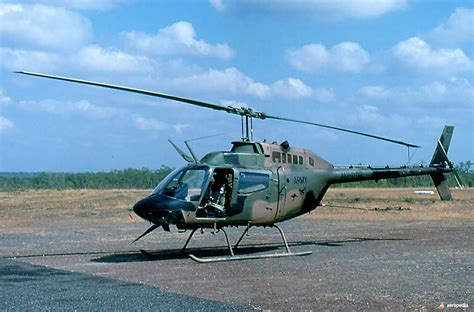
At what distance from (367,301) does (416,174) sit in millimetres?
11869

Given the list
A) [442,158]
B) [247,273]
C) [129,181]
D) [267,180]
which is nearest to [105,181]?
[129,181]

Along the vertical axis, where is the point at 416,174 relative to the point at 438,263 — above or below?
above

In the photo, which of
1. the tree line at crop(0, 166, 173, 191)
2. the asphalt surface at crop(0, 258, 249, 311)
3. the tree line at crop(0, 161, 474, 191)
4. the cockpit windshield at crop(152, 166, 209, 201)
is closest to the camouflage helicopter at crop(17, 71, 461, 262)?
the cockpit windshield at crop(152, 166, 209, 201)

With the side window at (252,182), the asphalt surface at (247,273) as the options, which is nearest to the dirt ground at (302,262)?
the asphalt surface at (247,273)

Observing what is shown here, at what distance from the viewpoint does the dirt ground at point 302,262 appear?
1139cm

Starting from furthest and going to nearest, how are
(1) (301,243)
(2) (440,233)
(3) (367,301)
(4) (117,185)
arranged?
(4) (117,185)
(2) (440,233)
(1) (301,243)
(3) (367,301)

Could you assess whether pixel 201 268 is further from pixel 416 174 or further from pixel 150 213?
pixel 416 174

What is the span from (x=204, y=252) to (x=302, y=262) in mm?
3635

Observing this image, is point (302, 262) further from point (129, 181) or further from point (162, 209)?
point (129, 181)

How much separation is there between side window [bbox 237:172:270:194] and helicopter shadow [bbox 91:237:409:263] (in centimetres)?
187

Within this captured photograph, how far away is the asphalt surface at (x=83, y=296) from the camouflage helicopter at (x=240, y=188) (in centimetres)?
298

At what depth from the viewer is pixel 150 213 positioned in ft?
54.0

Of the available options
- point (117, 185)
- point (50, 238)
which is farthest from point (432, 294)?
point (117, 185)

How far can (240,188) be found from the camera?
17562 mm
